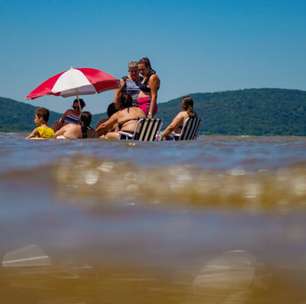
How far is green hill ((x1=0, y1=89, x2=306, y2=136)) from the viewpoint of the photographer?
152500mm

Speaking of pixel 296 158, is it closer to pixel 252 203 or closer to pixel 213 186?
pixel 213 186

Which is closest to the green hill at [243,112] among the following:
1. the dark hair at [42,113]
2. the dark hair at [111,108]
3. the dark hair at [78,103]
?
the dark hair at [78,103]

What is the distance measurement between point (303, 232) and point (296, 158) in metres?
1.72

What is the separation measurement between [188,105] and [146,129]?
3.61 feet

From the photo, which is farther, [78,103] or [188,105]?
[78,103]

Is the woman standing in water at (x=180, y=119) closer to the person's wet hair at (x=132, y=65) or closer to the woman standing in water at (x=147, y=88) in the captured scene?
the woman standing in water at (x=147, y=88)

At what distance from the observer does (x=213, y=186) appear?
2410 millimetres

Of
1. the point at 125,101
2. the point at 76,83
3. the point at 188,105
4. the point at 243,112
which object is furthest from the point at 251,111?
the point at 125,101

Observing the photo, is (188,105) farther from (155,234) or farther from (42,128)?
(155,234)

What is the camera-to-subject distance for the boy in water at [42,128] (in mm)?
9117

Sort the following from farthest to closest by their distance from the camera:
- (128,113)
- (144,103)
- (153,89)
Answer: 1. (144,103)
2. (128,113)
3. (153,89)

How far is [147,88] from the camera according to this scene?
8977mm

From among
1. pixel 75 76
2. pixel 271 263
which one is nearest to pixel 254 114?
pixel 75 76

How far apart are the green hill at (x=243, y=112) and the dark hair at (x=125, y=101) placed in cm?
13742
